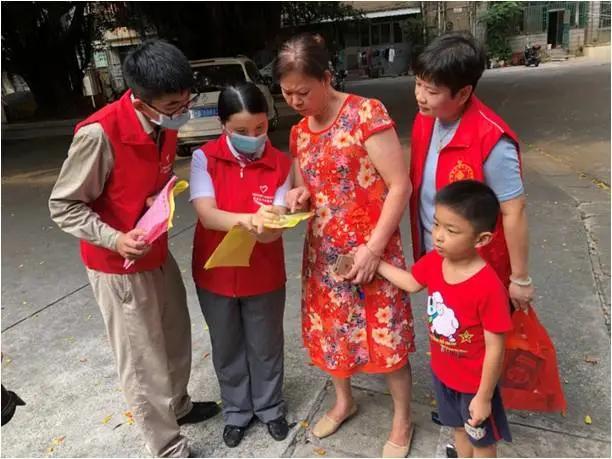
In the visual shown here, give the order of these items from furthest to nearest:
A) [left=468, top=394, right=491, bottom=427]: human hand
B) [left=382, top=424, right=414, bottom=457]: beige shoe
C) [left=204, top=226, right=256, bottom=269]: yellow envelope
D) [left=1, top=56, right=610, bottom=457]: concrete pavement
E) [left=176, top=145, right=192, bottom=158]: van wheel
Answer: [left=176, top=145, right=192, bottom=158]: van wheel < [left=1, top=56, right=610, bottom=457]: concrete pavement < [left=382, top=424, right=414, bottom=457]: beige shoe < [left=204, top=226, right=256, bottom=269]: yellow envelope < [left=468, top=394, right=491, bottom=427]: human hand

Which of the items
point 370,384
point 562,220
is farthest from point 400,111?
point 370,384

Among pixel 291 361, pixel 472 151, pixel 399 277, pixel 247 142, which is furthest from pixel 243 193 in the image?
pixel 291 361

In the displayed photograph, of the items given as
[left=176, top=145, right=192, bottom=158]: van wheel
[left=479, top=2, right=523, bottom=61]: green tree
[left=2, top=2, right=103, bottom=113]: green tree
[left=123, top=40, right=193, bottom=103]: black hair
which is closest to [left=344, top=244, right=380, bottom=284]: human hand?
[left=123, top=40, right=193, bottom=103]: black hair

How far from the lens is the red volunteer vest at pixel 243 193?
1.99 meters

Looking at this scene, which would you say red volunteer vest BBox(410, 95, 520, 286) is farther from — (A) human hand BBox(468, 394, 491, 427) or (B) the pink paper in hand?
(B) the pink paper in hand

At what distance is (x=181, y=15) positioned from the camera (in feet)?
46.1

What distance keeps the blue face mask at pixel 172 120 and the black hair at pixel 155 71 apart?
8 cm

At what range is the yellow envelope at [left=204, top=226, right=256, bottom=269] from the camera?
6.08 ft

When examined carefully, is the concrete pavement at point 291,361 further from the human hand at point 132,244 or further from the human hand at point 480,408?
the human hand at point 132,244

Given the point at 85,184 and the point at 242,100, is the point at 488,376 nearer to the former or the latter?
Answer: the point at 242,100

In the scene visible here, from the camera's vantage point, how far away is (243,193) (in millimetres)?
1989

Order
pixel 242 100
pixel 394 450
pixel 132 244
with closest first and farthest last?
pixel 132 244
pixel 242 100
pixel 394 450

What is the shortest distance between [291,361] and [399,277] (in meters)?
1.28

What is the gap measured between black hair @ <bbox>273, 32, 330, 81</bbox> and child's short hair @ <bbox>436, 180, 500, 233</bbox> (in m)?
0.61
